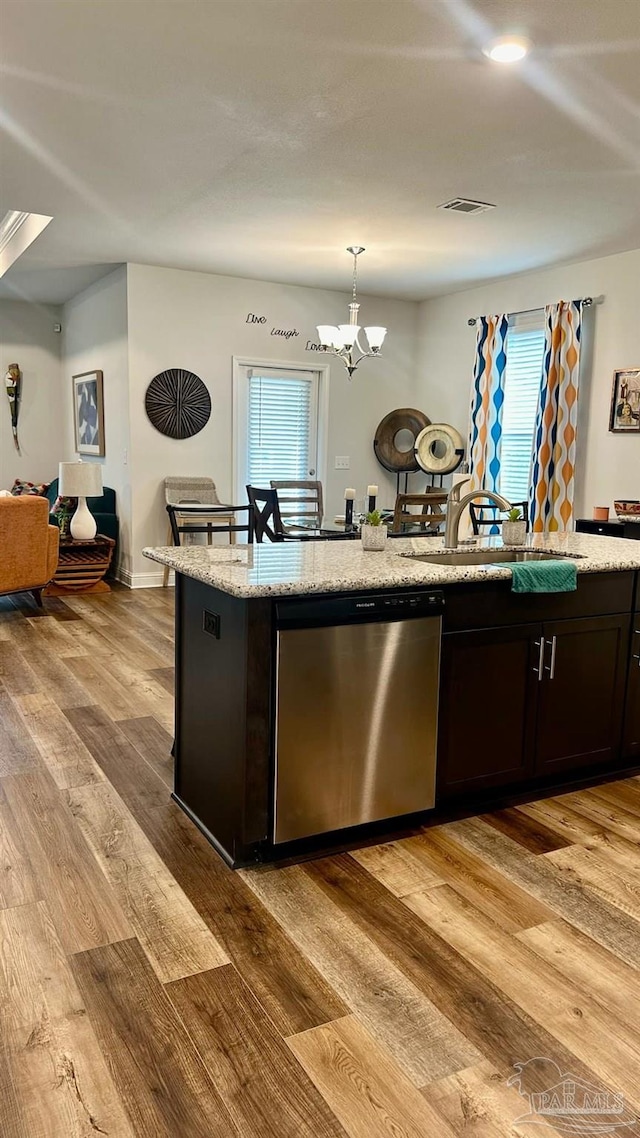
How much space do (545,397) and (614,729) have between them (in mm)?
3901

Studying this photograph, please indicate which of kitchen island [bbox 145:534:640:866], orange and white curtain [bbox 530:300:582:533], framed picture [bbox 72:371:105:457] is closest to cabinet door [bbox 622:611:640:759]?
kitchen island [bbox 145:534:640:866]

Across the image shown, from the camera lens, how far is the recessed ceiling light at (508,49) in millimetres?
2873

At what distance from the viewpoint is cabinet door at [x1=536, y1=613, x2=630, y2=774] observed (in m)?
2.89

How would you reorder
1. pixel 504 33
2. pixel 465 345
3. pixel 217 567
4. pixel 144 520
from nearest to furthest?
pixel 217 567 → pixel 504 33 → pixel 144 520 → pixel 465 345

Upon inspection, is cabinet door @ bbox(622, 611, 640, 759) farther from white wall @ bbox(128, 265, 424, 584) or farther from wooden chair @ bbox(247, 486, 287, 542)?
white wall @ bbox(128, 265, 424, 584)

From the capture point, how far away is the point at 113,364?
24.0 feet

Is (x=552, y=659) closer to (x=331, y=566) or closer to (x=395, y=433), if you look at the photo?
(x=331, y=566)

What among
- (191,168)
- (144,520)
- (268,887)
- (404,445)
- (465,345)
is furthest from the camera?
(404,445)

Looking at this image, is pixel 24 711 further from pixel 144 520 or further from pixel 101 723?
pixel 144 520

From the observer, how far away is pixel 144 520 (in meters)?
7.06

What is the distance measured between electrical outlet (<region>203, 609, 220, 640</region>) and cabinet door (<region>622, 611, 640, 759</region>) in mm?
1680

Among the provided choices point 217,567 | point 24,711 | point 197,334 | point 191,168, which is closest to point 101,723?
point 24,711

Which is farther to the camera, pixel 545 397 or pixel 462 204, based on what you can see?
pixel 545 397

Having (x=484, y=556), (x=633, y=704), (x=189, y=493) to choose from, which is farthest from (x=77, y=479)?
(x=633, y=704)
